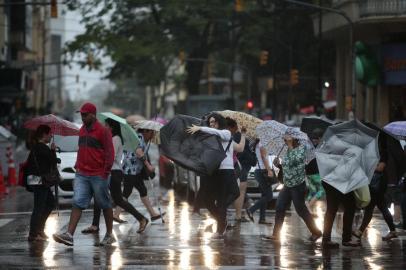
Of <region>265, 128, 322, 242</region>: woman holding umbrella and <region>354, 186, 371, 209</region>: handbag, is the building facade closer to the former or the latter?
<region>265, 128, 322, 242</region>: woman holding umbrella

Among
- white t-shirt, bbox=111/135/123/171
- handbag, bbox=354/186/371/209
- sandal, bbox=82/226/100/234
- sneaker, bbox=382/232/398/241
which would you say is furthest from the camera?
white t-shirt, bbox=111/135/123/171

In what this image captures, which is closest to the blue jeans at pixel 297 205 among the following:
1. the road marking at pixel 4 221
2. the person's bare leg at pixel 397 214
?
the person's bare leg at pixel 397 214

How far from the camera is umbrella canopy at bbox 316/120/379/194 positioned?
15055mm

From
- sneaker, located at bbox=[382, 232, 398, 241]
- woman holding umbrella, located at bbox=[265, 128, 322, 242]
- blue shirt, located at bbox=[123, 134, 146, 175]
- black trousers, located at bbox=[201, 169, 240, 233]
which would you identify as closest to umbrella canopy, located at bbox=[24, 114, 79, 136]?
blue shirt, located at bbox=[123, 134, 146, 175]

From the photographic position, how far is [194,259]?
13.4m

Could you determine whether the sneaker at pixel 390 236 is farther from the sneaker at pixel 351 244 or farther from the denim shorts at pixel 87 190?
the denim shorts at pixel 87 190

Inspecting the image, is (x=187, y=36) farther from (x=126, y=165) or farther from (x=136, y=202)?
(x=126, y=165)

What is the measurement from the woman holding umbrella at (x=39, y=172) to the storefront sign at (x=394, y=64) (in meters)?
28.7

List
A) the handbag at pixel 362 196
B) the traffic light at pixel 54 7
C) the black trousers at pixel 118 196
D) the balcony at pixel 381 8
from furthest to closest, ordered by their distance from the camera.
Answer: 1. the balcony at pixel 381 8
2. the traffic light at pixel 54 7
3. the black trousers at pixel 118 196
4. the handbag at pixel 362 196

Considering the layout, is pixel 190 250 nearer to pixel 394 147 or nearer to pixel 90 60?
pixel 394 147

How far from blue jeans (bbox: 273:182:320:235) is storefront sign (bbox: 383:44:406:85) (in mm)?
27388

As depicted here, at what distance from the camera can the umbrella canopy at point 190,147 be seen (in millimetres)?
16141

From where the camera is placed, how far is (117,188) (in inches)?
681

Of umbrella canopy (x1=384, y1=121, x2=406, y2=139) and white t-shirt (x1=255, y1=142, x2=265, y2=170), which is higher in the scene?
umbrella canopy (x1=384, y1=121, x2=406, y2=139)
